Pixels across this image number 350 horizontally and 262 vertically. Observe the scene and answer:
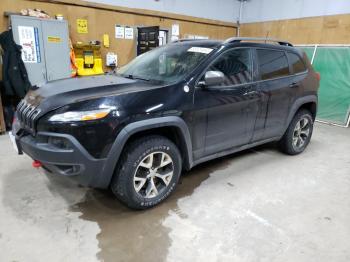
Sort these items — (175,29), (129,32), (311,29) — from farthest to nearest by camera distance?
1. (175,29)
2. (311,29)
3. (129,32)

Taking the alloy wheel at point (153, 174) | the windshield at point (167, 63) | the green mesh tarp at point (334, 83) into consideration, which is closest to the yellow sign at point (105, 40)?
the windshield at point (167, 63)

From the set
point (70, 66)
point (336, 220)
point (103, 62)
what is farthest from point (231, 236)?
point (103, 62)

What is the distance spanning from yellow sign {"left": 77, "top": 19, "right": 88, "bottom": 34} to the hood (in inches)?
137

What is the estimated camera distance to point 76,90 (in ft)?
6.93

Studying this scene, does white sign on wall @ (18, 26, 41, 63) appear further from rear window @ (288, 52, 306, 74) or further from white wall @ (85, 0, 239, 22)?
rear window @ (288, 52, 306, 74)

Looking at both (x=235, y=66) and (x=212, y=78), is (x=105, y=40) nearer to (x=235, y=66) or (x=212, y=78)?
(x=235, y=66)

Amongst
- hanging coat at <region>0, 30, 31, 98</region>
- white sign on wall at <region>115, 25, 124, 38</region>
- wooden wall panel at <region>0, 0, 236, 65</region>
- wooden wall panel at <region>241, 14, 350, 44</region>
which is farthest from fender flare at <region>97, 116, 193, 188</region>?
wooden wall panel at <region>241, 14, 350, 44</region>

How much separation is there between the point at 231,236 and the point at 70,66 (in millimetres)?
4407

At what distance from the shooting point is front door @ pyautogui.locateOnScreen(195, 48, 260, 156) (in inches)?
97.5

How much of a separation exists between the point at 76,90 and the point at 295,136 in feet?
9.67

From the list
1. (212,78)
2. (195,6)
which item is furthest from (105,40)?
(212,78)

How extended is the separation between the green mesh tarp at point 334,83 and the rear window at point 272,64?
10.7 ft

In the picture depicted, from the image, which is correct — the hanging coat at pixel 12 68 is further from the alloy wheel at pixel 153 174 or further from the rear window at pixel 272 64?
the rear window at pixel 272 64

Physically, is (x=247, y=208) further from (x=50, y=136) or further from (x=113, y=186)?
(x=50, y=136)
